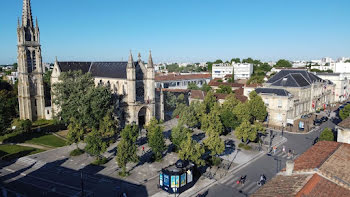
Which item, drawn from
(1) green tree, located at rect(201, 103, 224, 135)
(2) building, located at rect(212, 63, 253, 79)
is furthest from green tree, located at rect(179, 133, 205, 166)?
(2) building, located at rect(212, 63, 253, 79)

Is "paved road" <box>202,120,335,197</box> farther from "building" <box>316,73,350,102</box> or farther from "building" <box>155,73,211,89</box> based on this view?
"building" <box>155,73,211,89</box>

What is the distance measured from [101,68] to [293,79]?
164ft

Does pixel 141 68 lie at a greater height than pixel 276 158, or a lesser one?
greater

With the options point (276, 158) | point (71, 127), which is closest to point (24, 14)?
point (71, 127)

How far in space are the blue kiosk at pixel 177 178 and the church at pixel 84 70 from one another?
26.1 meters

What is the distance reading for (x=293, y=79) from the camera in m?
68.4

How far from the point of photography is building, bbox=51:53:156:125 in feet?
181

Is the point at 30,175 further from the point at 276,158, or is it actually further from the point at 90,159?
the point at 276,158

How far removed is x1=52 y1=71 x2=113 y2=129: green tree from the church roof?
364 inches

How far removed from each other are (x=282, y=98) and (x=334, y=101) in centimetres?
4654

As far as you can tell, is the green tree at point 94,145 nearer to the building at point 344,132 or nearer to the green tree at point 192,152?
the green tree at point 192,152

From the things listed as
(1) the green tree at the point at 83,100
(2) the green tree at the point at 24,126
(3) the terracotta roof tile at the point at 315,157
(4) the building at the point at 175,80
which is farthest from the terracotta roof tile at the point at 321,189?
(4) the building at the point at 175,80

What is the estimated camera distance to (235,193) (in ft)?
100

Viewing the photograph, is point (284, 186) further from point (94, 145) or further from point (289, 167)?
point (94, 145)
